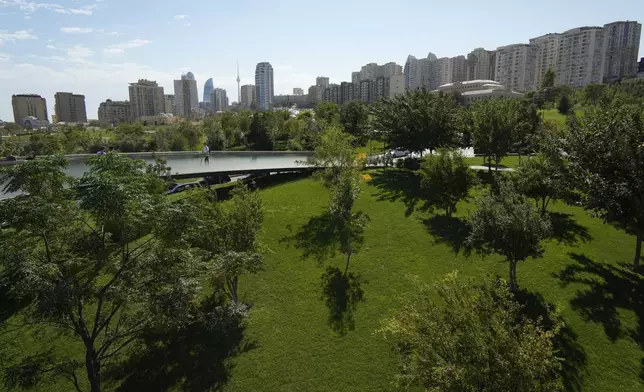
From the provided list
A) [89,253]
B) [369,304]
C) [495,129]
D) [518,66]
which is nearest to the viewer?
[89,253]

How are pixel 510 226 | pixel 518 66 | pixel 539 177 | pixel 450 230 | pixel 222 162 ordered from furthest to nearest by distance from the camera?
1. pixel 518 66
2. pixel 222 162
3. pixel 450 230
4. pixel 539 177
5. pixel 510 226

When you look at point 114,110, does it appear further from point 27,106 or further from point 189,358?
point 189,358

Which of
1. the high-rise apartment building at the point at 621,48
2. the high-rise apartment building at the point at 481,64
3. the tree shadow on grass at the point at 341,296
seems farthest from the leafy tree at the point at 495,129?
the high-rise apartment building at the point at 481,64

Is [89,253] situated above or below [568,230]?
above

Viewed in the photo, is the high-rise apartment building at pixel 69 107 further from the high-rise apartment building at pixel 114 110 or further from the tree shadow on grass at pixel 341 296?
the tree shadow on grass at pixel 341 296

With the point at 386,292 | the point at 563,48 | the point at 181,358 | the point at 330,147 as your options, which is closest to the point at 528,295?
the point at 386,292

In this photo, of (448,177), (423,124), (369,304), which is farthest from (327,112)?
→ (369,304)

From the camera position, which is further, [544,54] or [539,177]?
[544,54]

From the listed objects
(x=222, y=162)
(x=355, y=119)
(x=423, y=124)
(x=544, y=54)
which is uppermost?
(x=544, y=54)
